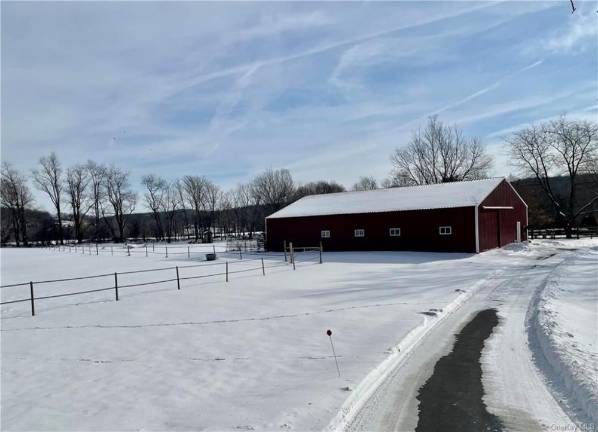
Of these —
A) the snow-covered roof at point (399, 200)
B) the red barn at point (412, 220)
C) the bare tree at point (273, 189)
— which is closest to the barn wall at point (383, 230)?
the red barn at point (412, 220)

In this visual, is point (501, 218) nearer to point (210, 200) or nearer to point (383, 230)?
point (383, 230)

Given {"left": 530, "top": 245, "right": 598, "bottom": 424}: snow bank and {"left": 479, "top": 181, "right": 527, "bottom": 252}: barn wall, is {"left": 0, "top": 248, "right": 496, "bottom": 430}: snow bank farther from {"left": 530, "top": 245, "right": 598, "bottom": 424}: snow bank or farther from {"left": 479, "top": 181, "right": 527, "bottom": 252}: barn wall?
{"left": 479, "top": 181, "right": 527, "bottom": 252}: barn wall

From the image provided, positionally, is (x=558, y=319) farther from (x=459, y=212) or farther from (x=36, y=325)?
(x=459, y=212)

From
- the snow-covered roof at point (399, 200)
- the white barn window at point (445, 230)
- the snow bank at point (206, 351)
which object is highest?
the snow-covered roof at point (399, 200)

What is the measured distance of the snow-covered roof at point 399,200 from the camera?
2942 centimetres

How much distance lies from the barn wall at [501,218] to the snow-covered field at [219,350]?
1163 cm

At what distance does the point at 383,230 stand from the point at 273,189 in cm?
6007

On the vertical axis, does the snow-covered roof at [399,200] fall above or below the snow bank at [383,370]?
above

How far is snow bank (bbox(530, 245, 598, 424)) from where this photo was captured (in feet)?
18.4

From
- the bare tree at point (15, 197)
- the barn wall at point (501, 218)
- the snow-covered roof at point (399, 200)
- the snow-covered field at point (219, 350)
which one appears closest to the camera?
the snow-covered field at point (219, 350)

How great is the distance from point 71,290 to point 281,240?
19.7m

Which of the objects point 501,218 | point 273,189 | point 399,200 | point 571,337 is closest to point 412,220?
point 399,200

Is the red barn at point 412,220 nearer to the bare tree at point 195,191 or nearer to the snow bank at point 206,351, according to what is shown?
Result: the snow bank at point 206,351

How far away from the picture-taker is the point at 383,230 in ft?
103
